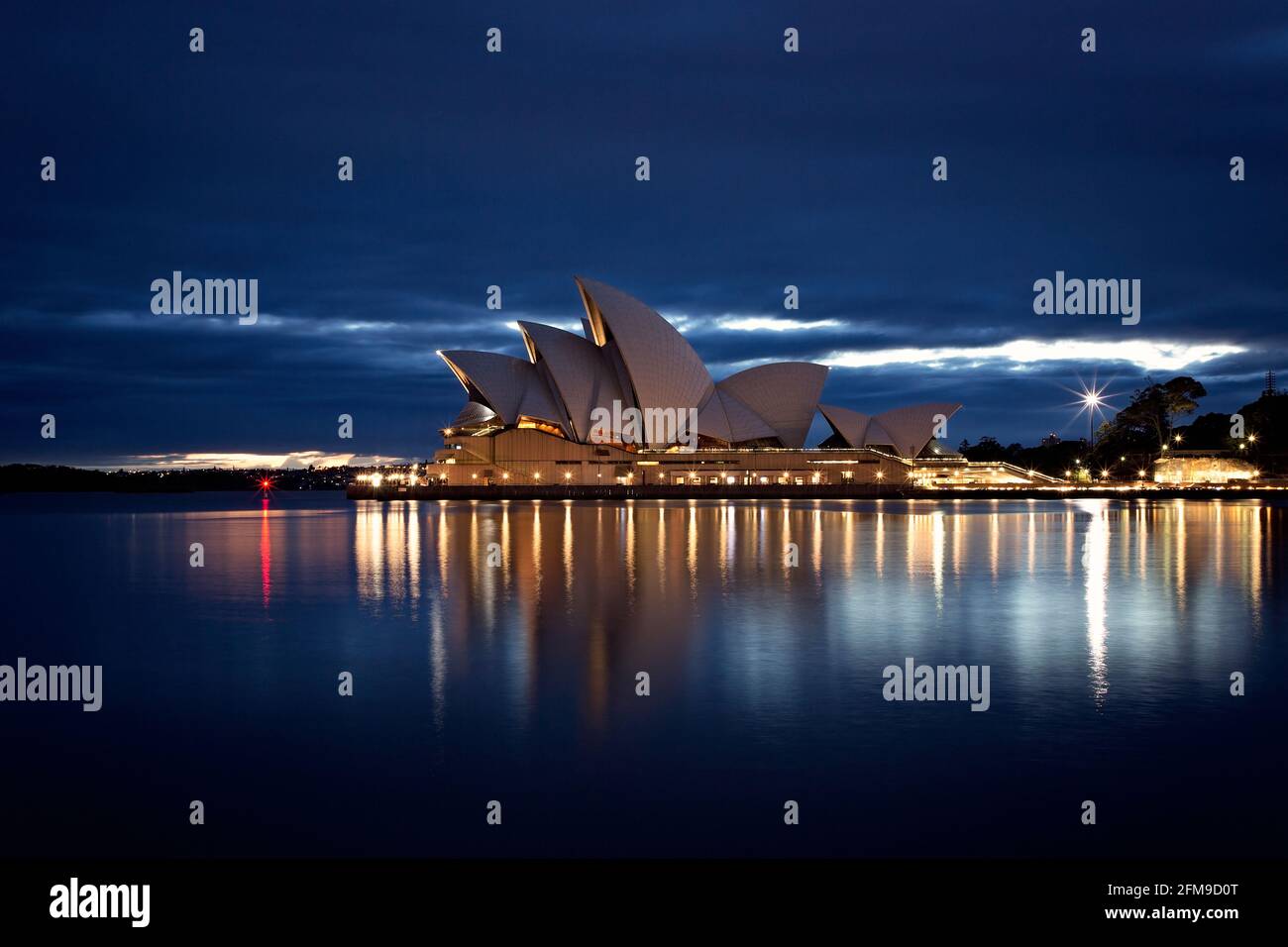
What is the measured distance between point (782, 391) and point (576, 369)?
18429 millimetres

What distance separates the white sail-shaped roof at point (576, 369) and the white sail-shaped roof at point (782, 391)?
39.7 ft

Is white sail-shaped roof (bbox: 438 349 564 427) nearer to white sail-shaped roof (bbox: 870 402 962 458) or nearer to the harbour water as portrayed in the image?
white sail-shaped roof (bbox: 870 402 962 458)

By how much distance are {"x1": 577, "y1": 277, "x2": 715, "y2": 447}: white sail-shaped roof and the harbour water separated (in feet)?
154

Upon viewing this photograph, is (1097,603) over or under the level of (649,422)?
under

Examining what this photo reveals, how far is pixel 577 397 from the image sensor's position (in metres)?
71.1

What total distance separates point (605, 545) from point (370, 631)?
1436cm

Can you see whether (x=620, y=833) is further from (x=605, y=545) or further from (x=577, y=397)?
(x=577, y=397)

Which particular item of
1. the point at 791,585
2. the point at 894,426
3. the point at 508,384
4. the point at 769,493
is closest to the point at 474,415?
the point at 508,384

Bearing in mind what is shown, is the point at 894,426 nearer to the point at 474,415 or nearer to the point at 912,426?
the point at 912,426

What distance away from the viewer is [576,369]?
7038 centimetres

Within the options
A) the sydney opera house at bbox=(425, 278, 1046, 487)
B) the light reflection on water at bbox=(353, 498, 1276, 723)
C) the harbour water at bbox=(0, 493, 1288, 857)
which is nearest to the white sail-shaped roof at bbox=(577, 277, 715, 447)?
the sydney opera house at bbox=(425, 278, 1046, 487)

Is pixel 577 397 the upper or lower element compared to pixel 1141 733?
upper
